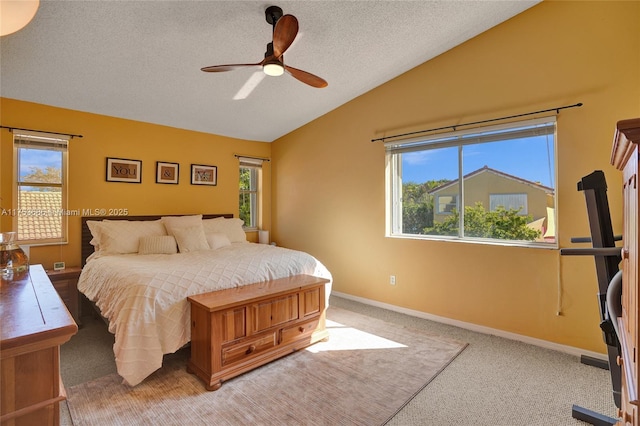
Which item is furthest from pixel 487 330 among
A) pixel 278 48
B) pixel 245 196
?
pixel 245 196

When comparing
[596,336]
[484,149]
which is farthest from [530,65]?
[596,336]

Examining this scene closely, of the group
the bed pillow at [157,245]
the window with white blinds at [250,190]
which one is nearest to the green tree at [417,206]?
the window with white blinds at [250,190]

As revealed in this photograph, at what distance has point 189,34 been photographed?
2.65 meters

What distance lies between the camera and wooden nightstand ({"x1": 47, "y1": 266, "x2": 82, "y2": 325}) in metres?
3.28

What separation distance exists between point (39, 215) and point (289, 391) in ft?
11.0

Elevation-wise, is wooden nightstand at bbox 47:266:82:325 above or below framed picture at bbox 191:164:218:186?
below

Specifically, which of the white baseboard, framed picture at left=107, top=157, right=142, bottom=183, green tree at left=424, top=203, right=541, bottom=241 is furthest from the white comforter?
green tree at left=424, top=203, right=541, bottom=241

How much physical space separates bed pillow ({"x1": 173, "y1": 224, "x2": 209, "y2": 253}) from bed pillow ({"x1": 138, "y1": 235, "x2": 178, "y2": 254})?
9 centimetres

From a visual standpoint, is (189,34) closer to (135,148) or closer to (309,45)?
(309,45)

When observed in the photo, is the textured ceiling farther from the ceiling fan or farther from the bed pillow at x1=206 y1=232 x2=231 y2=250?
the bed pillow at x1=206 y1=232 x2=231 y2=250

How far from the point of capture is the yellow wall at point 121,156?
11.1 feet

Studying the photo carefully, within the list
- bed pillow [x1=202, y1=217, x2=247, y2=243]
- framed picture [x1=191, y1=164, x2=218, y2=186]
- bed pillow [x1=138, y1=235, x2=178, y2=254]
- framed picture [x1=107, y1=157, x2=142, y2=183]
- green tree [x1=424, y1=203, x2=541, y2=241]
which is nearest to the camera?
green tree [x1=424, y1=203, x2=541, y2=241]

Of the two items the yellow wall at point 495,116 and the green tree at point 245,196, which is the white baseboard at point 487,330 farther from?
the green tree at point 245,196

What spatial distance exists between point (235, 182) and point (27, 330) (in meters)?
4.47
